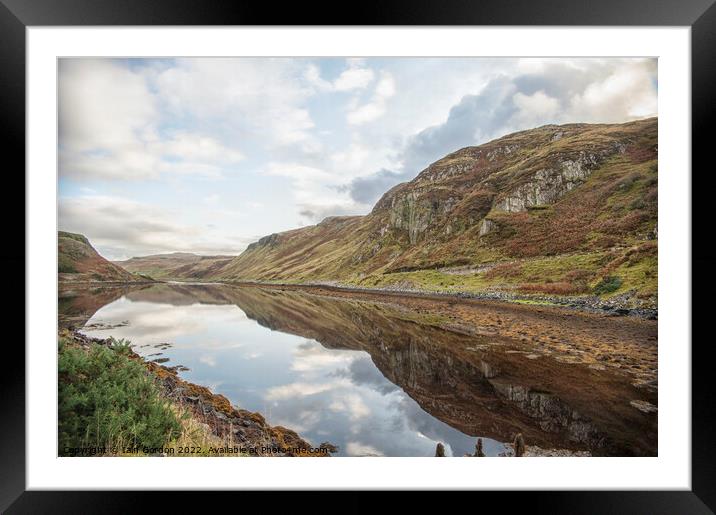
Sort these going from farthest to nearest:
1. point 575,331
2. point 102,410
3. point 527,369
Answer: point 575,331
point 527,369
point 102,410

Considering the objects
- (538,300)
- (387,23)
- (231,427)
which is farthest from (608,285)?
(231,427)

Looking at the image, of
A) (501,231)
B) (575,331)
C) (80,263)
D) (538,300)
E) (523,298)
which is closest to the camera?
(80,263)

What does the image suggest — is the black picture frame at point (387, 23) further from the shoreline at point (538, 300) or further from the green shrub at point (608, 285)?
the green shrub at point (608, 285)

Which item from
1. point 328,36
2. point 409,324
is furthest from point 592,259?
point 328,36

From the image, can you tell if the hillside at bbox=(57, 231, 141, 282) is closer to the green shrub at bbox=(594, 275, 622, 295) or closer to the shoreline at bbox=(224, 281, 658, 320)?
the shoreline at bbox=(224, 281, 658, 320)

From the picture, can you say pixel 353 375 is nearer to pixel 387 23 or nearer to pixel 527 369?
pixel 527 369

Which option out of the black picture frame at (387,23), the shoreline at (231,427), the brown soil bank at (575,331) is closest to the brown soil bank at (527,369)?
the brown soil bank at (575,331)

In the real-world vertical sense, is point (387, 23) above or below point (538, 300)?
above
